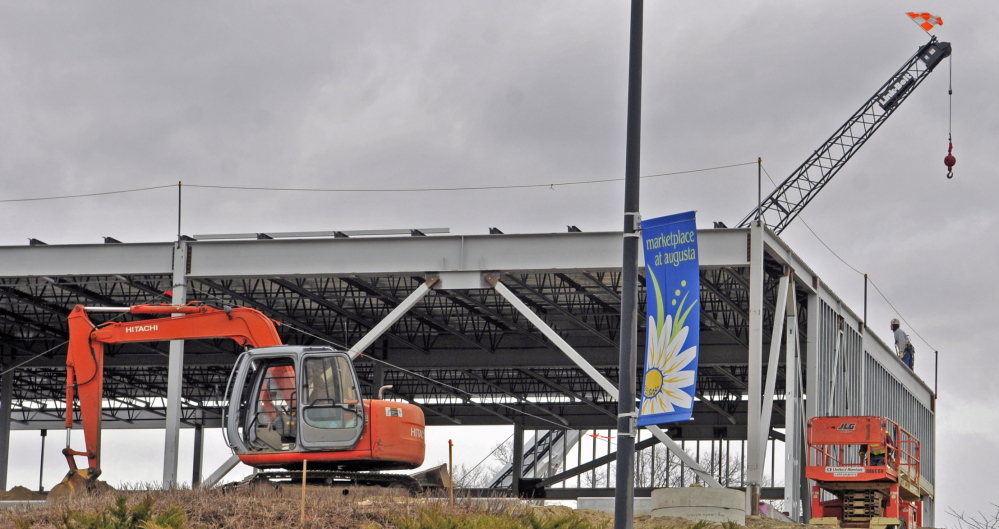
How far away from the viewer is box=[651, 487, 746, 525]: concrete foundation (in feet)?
82.6

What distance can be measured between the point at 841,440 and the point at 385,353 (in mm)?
22488

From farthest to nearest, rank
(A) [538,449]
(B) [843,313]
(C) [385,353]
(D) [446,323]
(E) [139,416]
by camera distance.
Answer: (A) [538,449], (E) [139,416], (C) [385,353], (D) [446,323], (B) [843,313]

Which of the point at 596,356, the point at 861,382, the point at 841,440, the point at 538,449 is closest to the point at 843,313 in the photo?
the point at 861,382

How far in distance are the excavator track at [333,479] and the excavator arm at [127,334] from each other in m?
3.11

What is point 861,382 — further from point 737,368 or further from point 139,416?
point 139,416

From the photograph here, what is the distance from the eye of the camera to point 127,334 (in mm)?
26812

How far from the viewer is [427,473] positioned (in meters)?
25.2

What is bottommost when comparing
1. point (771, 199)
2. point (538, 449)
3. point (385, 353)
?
point (538, 449)

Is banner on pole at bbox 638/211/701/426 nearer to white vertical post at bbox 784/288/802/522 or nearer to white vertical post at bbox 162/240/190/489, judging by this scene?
white vertical post at bbox 784/288/802/522

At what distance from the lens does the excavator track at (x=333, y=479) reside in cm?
2325

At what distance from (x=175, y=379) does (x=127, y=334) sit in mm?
5532

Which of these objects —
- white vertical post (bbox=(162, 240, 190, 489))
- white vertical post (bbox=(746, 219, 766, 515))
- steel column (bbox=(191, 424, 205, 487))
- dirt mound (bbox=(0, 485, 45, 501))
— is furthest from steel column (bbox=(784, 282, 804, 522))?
steel column (bbox=(191, 424, 205, 487))

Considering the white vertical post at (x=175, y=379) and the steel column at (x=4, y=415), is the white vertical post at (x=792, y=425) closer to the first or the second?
the white vertical post at (x=175, y=379)

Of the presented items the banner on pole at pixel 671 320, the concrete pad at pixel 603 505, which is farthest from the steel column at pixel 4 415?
the banner on pole at pixel 671 320
